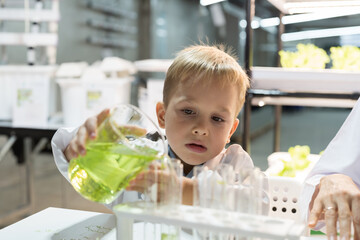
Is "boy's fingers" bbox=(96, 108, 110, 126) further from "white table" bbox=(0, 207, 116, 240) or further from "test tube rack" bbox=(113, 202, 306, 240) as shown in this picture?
"white table" bbox=(0, 207, 116, 240)

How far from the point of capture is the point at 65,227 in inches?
38.1

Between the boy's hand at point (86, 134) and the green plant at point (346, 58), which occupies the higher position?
the green plant at point (346, 58)

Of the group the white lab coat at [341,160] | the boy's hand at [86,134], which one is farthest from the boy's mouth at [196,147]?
the boy's hand at [86,134]

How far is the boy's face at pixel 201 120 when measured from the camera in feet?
3.41

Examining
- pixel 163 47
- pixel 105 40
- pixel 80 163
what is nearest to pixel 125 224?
pixel 80 163

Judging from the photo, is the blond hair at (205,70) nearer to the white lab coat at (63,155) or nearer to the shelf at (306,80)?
the white lab coat at (63,155)

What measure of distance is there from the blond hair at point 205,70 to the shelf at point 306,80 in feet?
3.17

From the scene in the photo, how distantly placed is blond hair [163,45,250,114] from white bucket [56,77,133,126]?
5.55 feet

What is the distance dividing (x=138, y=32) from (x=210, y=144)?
6.67m

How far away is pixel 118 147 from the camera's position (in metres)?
0.66

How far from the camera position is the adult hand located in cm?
82

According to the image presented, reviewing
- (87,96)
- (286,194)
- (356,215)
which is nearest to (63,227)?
(356,215)

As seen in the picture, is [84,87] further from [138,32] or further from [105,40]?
[138,32]

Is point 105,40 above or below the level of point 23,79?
above
